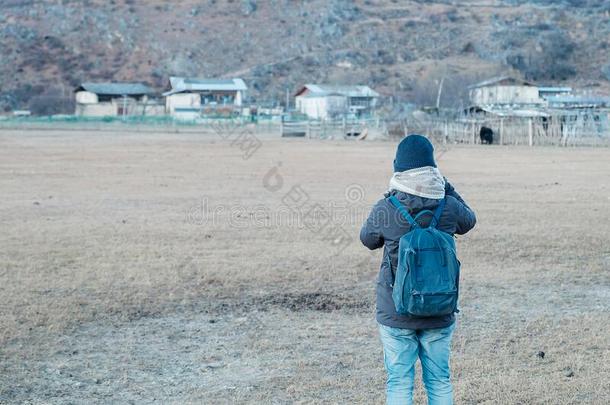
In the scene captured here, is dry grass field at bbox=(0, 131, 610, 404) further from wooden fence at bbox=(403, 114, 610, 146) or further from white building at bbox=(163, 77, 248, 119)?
white building at bbox=(163, 77, 248, 119)

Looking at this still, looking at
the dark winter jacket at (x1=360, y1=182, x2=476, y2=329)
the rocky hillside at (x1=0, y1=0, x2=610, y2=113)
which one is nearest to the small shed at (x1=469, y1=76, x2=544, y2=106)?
the rocky hillside at (x1=0, y1=0, x2=610, y2=113)

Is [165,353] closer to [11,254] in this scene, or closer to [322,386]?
[322,386]

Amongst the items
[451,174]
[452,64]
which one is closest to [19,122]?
[451,174]

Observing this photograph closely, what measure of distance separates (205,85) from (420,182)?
86564 mm

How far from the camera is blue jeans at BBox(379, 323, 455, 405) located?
4445mm

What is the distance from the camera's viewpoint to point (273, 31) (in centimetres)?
11525

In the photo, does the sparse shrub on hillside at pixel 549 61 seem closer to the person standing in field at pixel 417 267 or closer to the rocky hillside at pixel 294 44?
the rocky hillside at pixel 294 44

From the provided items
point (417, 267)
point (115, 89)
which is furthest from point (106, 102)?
point (417, 267)

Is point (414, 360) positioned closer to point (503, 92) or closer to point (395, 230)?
point (395, 230)

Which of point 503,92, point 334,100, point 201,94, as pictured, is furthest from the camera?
point 201,94

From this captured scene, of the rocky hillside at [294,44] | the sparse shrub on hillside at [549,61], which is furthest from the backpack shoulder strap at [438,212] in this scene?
the sparse shrub on hillside at [549,61]

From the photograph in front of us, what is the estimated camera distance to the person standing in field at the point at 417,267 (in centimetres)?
424

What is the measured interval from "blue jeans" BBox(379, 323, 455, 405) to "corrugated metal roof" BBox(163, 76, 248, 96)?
82.5m

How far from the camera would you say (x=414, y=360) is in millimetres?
4516
